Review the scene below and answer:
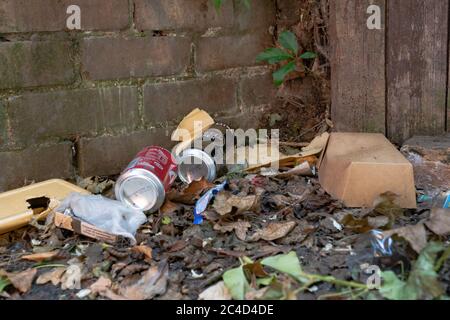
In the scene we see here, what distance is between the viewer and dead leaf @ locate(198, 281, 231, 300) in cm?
156

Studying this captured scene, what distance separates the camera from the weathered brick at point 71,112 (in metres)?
2.26

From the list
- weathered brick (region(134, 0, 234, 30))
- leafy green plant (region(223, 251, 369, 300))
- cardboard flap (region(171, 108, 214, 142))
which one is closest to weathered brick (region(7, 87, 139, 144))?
cardboard flap (region(171, 108, 214, 142))

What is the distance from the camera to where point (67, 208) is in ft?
6.72

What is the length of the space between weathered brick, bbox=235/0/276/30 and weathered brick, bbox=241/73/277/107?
22cm

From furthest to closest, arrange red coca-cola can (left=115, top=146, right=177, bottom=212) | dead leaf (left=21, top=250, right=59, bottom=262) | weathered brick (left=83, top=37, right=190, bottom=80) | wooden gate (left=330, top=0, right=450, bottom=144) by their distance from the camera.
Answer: wooden gate (left=330, top=0, right=450, bottom=144), weathered brick (left=83, top=37, right=190, bottom=80), red coca-cola can (left=115, top=146, right=177, bottom=212), dead leaf (left=21, top=250, right=59, bottom=262)

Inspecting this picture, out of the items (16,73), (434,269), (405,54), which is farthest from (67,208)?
(405,54)

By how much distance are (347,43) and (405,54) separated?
230 millimetres

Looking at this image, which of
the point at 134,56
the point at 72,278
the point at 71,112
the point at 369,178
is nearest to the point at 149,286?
the point at 72,278

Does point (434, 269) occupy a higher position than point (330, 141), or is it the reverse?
point (330, 141)

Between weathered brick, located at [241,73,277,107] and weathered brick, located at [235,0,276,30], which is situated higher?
weathered brick, located at [235,0,276,30]

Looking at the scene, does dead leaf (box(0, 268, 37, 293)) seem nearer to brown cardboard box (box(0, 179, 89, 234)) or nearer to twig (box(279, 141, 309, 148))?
brown cardboard box (box(0, 179, 89, 234))

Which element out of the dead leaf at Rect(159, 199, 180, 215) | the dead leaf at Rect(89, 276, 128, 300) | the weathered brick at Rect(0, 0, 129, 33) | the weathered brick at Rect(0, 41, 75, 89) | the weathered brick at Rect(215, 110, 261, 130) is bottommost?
the dead leaf at Rect(89, 276, 128, 300)
